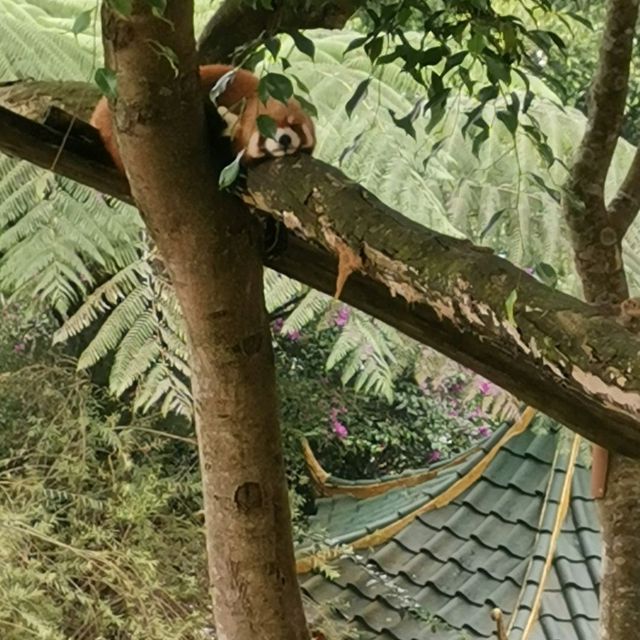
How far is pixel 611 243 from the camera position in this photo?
3.42 ft

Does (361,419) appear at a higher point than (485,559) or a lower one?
higher

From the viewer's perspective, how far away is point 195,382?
1.02m

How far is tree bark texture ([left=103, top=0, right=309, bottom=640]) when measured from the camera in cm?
87

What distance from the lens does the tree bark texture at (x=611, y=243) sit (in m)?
0.98

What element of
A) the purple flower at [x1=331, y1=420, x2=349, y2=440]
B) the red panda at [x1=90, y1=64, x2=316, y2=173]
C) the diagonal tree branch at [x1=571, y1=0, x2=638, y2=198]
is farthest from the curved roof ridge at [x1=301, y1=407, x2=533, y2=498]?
the diagonal tree branch at [x1=571, y1=0, x2=638, y2=198]

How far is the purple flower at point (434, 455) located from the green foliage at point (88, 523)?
1210 millimetres

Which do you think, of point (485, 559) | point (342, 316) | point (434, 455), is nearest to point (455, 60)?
point (342, 316)

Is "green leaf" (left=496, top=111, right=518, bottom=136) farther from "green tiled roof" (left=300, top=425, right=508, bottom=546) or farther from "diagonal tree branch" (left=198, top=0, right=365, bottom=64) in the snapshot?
"green tiled roof" (left=300, top=425, right=508, bottom=546)

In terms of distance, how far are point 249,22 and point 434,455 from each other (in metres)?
2.68

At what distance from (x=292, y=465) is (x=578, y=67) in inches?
59.2

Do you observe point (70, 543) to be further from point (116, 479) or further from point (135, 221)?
point (135, 221)

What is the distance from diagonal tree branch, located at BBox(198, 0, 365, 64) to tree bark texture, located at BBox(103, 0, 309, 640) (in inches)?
8.8

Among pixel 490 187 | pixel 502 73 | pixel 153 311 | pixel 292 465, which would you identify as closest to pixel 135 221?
pixel 153 311

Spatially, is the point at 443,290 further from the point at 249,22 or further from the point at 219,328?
the point at 249,22
